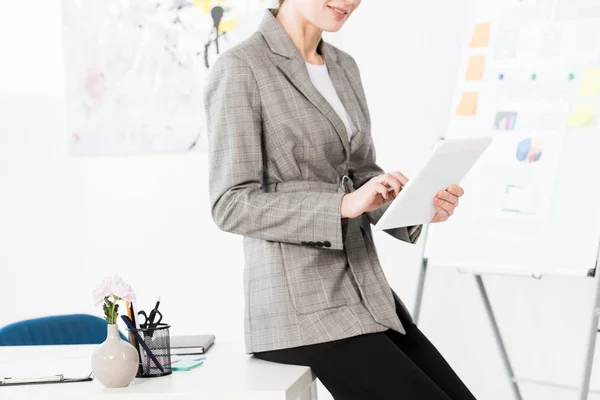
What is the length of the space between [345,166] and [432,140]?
160 centimetres

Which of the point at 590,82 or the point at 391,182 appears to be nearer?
the point at 391,182

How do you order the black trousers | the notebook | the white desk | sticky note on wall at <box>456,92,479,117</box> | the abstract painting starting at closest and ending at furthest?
the white desk
the black trousers
the notebook
sticky note on wall at <box>456,92,479,117</box>
the abstract painting

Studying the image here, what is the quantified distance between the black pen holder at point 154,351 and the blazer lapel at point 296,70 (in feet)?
1.67

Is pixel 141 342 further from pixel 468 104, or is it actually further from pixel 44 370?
pixel 468 104

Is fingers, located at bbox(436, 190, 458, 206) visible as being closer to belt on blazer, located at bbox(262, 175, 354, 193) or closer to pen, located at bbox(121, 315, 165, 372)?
belt on blazer, located at bbox(262, 175, 354, 193)

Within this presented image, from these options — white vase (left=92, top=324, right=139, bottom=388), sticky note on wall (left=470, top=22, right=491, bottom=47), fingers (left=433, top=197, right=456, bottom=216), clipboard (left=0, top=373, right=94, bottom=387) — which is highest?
sticky note on wall (left=470, top=22, right=491, bottom=47)

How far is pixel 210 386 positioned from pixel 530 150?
5.02 feet

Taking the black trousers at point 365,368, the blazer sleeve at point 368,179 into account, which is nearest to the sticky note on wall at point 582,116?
the blazer sleeve at point 368,179

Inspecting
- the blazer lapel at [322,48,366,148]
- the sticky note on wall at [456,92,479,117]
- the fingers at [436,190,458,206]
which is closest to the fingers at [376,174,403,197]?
the fingers at [436,190,458,206]

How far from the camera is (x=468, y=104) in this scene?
270 cm

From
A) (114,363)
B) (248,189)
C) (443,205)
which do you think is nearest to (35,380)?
(114,363)

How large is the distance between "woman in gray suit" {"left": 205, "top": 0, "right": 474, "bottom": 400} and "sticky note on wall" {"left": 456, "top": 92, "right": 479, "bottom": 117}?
3.57 feet

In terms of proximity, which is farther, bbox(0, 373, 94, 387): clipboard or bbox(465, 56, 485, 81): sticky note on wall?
bbox(465, 56, 485, 81): sticky note on wall

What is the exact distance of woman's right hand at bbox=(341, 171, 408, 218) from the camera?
1441 millimetres
